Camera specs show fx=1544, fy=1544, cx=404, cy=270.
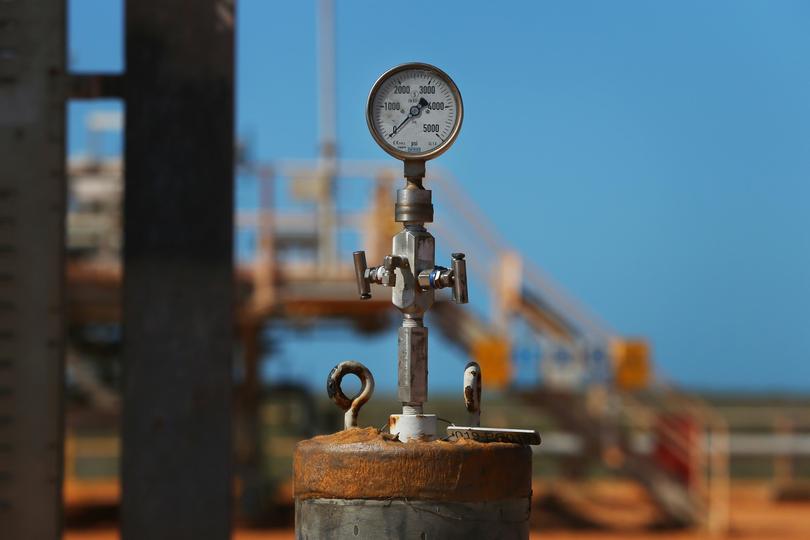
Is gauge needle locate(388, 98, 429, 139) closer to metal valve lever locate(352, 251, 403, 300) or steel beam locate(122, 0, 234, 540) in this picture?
metal valve lever locate(352, 251, 403, 300)

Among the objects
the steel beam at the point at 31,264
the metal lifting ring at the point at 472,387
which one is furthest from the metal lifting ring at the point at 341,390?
the steel beam at the point at 31,264

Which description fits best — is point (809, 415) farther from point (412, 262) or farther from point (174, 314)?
point (412, 262)

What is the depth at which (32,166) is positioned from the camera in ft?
26.4

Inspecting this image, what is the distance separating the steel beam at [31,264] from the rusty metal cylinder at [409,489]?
9.18ft

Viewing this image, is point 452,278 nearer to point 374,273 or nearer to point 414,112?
point 374,273

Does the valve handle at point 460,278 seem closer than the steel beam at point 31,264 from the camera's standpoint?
Yes

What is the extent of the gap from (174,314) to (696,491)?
1395cm

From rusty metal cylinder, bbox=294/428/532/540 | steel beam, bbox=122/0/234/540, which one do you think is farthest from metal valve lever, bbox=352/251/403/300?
steel beam, bbox=122/0/234/540

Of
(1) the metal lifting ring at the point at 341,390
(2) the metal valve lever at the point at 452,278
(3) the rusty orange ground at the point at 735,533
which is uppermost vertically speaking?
(2) the metal valve lever at the point at 452,278

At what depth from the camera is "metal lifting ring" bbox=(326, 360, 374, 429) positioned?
18.7 ft

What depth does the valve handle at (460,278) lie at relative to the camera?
5.53 meters

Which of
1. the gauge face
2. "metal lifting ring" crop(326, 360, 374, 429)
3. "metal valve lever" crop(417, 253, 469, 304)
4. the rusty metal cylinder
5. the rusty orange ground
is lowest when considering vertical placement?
the rusty orange ground

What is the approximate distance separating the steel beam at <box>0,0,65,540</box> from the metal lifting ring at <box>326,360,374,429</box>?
268 centimetres

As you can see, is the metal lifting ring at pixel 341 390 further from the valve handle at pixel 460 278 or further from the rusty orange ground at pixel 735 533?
the rusty orange ground at pixel 735 533
